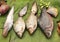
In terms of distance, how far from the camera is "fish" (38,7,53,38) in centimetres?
153

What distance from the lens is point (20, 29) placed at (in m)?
1.56

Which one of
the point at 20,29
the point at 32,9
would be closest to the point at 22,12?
the point at 32,9

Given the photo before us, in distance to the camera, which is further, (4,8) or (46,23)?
(4,8)

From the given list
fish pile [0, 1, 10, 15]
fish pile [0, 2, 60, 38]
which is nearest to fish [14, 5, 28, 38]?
fish pile [0, 2, 60, 38]

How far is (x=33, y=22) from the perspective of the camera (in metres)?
1.61

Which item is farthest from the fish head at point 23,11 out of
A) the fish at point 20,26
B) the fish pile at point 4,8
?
the fish pile at point 4,8

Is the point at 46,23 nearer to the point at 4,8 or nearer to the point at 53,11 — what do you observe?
the point at 53,11

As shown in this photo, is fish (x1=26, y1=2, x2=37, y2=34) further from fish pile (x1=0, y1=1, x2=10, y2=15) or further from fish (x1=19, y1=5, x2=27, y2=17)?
fish pile (x1=0, y1=1, x2=10, y2=15)

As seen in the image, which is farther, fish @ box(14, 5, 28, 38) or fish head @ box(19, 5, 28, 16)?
fish head @ box(19, 5, 28, 16)

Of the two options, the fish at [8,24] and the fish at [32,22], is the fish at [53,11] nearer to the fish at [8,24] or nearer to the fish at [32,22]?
the fish at [32,22]

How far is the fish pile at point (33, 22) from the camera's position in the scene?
5.10ft

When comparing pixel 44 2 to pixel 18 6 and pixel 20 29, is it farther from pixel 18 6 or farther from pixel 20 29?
pixel 20 29

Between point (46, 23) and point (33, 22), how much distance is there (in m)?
0.11

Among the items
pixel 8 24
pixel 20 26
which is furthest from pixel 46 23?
pixel 8 24
